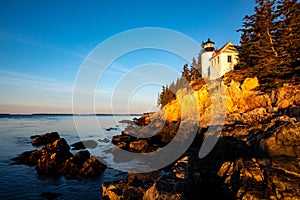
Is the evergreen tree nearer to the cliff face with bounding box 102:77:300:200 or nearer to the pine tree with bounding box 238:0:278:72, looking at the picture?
the pine tree with bounding box 238:0:278:72

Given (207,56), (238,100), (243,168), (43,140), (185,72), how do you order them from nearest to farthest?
(243,168), (238,100), (43,140), (207,56), (185,72)

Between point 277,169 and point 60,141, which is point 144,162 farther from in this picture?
point 277,169

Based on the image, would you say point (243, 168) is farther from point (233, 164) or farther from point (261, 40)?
point (261, 40)

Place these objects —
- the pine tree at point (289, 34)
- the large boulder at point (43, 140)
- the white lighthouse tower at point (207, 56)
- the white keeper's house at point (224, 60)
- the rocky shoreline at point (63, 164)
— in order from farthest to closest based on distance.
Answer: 1. the white lighthouse tower at point (207, 56)
2. the white keeper's house at point (224, 60)
3. the large boulder at point (43, 140)
4. the pine tree at point (289, 34)
5. the rocky shoreline at point (63, 164)

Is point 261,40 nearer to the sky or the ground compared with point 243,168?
nearer to the sky

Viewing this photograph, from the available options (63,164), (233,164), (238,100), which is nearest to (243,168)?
(233,164)

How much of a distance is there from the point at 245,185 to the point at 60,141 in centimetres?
2223

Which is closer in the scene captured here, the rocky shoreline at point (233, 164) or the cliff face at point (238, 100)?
the rocky shoreline at point (233, 164)

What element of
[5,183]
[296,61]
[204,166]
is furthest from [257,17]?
[5,183]

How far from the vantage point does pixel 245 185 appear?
837 cm

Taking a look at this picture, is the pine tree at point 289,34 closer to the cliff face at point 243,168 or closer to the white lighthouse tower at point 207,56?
the cliff face at point 243,168

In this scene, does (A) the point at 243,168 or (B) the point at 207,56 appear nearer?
(A) the point at 243,168

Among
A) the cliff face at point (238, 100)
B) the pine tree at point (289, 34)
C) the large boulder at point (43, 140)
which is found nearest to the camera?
the cliff face at point (238, 100)

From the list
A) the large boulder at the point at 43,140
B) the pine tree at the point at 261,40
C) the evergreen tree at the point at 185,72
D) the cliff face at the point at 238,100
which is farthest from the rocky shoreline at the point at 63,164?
the evergreen tree at the point at 185,72
